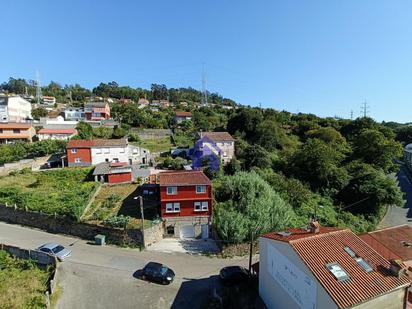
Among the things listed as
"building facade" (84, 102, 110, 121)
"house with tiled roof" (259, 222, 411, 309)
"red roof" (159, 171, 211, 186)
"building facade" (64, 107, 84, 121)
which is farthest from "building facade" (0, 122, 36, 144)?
"house with tiled roof" (259, 222, 411, 309)

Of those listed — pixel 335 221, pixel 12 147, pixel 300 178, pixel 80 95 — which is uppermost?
pixel 80 95

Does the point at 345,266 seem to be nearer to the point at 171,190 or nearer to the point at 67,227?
the point at 171,190

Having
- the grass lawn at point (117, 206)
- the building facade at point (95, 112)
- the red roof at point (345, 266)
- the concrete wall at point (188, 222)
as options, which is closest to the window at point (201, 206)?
the concrete wall at point (188, 222)

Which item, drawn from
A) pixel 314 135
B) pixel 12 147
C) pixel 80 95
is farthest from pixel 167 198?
pixel 80 95

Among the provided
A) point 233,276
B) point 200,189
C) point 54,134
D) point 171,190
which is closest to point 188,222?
point 200,189

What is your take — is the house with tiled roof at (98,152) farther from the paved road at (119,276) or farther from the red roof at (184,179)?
the red roof at (184,179)

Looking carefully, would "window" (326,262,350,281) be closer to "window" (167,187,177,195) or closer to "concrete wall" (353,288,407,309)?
"concrete wall" (353,288,407,309)

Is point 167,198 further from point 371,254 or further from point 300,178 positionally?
point 300,178
